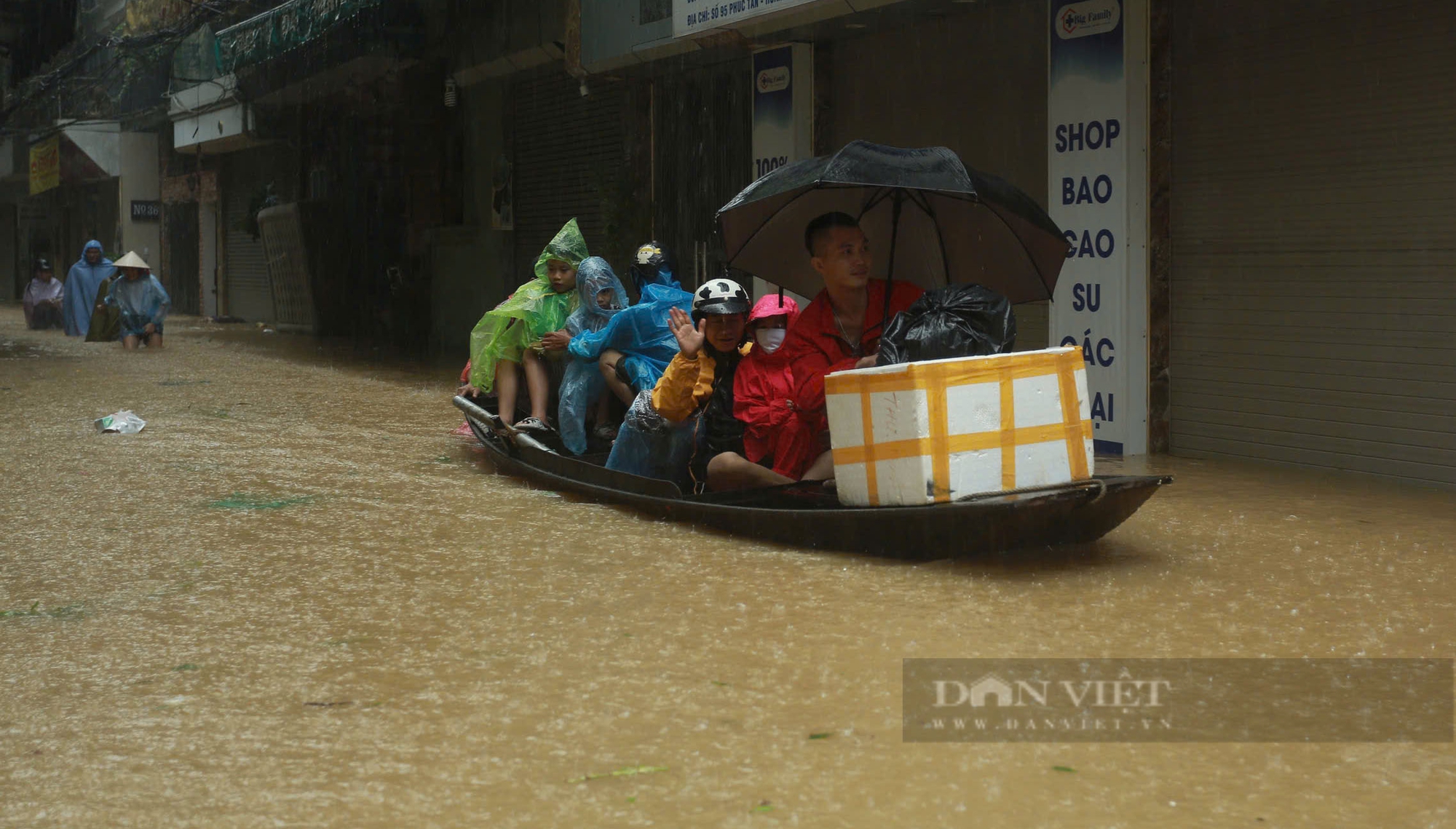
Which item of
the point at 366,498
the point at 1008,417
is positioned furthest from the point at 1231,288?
the point at 366,498

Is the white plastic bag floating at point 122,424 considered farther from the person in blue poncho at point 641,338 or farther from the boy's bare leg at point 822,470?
the boy's bare leg at point 822,470

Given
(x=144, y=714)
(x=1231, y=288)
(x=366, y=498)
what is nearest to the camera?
(x=144, y=714)

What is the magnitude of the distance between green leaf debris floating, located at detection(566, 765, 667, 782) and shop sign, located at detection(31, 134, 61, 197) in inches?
1505

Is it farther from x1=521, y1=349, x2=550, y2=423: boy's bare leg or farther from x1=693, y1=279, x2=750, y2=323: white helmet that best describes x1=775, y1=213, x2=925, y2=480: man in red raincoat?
x1=521, y1=349, x2=550, y2=423: boy's bare leg

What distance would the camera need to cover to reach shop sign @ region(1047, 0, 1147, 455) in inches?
360

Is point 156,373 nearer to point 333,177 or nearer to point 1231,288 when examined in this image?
point 333,177

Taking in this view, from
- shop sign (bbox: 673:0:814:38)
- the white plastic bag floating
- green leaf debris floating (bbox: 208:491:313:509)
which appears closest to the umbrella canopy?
green leaf debris floating (bbox: 208:491:313:509)

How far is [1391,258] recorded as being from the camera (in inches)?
315

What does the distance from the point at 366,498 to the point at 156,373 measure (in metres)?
9.73

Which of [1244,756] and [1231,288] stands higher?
[1231,288]

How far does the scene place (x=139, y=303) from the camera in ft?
68.8

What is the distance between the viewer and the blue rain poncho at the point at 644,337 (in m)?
8.27

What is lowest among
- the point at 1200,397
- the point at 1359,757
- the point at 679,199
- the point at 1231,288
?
the point at 1359,757

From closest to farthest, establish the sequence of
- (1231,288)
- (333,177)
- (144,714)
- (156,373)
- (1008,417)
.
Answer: (144,714), (1008,417), (1231,288), (156,373), (333,177)
